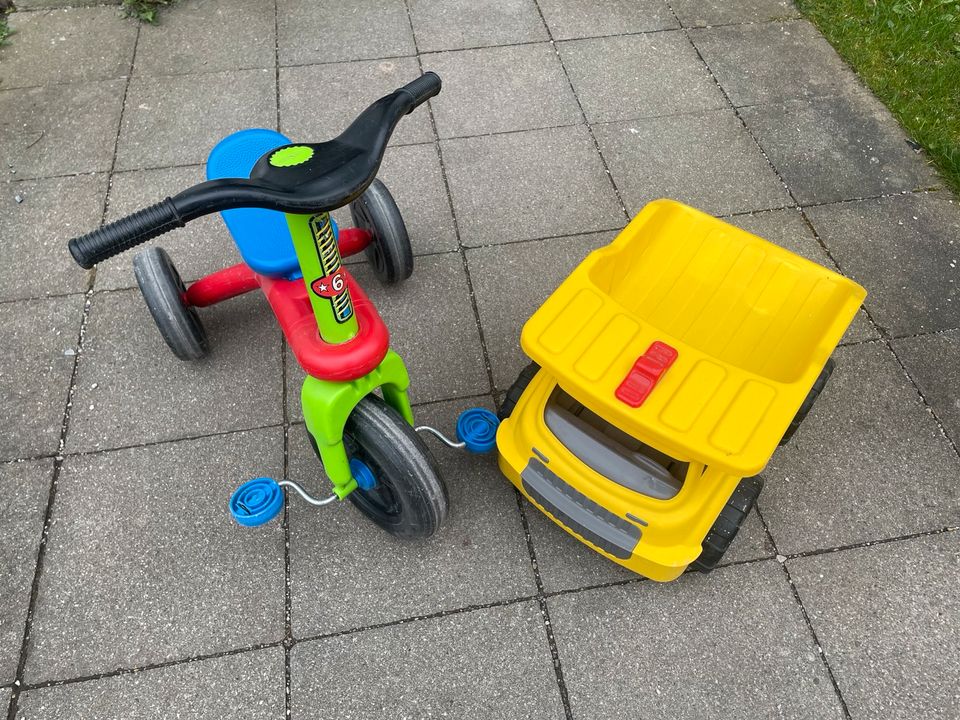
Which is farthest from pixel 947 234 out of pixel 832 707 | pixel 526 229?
pixel 832 707

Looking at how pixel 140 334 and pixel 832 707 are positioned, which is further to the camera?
pixel 140 334

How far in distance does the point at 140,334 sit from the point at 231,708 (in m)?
1.32

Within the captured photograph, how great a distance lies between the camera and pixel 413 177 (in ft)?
9.52

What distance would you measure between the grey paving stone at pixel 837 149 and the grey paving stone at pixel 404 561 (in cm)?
195

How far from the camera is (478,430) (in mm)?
1975

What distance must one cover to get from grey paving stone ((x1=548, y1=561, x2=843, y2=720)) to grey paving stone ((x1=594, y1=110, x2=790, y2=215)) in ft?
5.18

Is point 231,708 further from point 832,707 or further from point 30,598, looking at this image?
point 832,707

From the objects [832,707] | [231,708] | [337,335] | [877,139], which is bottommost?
[832,707]

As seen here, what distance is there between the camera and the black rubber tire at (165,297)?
6.94 ft

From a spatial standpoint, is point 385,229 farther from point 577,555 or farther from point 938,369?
point 938,369

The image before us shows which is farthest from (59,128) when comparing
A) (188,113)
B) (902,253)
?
(902,253)

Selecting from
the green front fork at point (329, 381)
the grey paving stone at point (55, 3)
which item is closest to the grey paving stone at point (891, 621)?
the green front fork at point (329, 381)

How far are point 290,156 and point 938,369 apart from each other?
90.8 inches

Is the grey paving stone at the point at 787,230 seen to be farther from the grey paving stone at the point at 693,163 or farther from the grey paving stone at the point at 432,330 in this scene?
the grey paving stone at the point at 432,330
